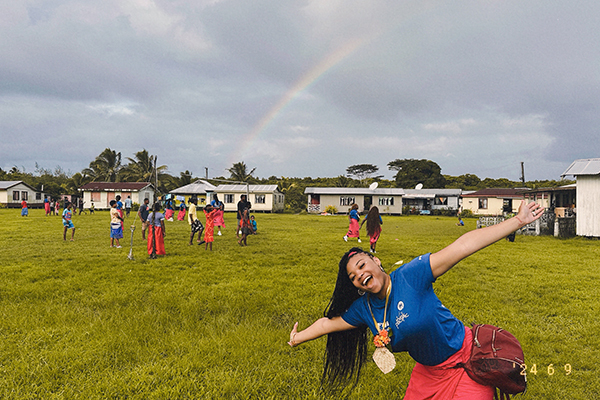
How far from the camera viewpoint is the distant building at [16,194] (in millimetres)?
46688

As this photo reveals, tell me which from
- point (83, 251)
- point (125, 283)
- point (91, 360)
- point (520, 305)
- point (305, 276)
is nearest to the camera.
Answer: point (91, 360)

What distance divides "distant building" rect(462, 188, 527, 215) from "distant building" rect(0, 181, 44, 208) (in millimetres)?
60824

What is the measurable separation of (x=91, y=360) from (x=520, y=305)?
7.20 m

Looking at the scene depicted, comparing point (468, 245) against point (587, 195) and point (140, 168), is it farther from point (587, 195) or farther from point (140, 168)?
point (140, 168)

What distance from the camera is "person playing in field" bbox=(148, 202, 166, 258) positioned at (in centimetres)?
1064

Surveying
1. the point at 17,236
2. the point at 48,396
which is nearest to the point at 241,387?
the point at 48,396

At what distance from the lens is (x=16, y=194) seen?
48.2 metres

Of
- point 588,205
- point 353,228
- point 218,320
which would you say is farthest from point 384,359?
point 588,205

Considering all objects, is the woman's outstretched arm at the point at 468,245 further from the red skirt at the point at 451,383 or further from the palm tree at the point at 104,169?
the palm tree at the point at 104,169

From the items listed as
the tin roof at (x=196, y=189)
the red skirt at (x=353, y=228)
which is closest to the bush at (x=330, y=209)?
the tin roof at (x=196, y=189)

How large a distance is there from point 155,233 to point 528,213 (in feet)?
34.9

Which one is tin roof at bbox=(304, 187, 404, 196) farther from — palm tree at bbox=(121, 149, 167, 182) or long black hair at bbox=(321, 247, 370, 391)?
long black hair at bbox=(321, 247, 370, 391)

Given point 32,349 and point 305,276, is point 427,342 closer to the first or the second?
point 32,349

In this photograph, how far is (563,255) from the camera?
12.3m
